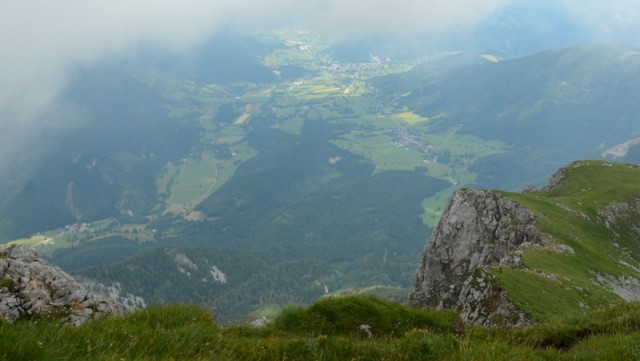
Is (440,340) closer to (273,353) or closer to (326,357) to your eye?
(326,357)

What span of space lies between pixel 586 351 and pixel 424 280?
63.7m

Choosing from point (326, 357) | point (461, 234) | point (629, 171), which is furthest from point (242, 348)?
point (629, 171)

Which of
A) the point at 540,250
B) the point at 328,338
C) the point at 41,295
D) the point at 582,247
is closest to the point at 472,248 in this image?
the point at 582,247

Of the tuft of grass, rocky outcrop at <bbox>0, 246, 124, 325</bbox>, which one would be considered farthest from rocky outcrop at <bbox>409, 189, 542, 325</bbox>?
rocky outcrop at <bbox>0, 246, 124, 325</bbox>

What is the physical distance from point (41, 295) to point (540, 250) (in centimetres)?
4770

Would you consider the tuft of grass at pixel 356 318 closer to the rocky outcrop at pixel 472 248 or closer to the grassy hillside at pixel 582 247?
the grassy hillside at pixel 582 247

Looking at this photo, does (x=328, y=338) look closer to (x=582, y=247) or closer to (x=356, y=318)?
(x=356, y=318)

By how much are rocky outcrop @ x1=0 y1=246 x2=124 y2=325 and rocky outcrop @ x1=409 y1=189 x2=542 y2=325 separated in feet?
93.1

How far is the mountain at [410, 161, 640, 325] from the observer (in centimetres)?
3459

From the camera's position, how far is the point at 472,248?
63.9 meters

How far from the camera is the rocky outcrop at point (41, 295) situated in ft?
40.0

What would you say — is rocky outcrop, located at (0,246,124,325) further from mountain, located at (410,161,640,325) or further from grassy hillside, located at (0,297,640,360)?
mountain, located at (410,161,640,325)

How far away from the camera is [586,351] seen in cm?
1038

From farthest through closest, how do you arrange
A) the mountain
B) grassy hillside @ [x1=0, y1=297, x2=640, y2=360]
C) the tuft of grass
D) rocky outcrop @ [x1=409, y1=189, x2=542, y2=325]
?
rocky outcrop @ [x1=409, y1=189, x2=542, y2=325] → the mountain → the tuft of grass → grassy hillside @ [x1=0, y1=297, x2=640, y2=360]
